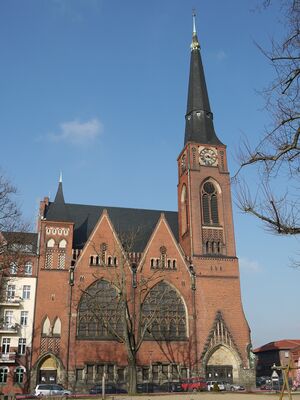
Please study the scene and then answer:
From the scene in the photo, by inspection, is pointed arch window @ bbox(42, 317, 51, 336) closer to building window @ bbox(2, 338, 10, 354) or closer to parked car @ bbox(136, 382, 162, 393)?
building window @ bbox(2, 338, 10, 354)

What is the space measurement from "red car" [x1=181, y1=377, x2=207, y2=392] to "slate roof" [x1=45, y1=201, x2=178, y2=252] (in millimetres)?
15051

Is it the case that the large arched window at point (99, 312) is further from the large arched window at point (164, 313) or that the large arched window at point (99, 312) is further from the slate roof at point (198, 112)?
the slate roof at point (198, 112)

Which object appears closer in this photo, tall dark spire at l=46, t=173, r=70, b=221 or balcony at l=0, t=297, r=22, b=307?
balcony at l=0, t=297, r=22, b=307

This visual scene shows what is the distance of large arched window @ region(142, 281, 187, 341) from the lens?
46656 millimetres

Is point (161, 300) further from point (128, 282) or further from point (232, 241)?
point (232, 241)

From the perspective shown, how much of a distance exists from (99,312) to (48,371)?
6970 mm

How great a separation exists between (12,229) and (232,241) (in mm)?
30699

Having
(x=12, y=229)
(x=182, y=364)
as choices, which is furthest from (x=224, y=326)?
(x=12, y=229)

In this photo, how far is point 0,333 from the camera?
43.5 metres

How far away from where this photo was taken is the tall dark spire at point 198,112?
186 feet

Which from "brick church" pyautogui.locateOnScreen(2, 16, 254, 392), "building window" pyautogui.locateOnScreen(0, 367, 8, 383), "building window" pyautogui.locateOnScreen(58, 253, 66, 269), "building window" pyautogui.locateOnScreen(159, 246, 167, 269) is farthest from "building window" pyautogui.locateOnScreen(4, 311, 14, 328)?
"building window" pyautogui.locateOnScreen(159, 246, 167, 269)

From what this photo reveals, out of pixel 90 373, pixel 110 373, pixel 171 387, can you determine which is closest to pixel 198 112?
pixel 110 373

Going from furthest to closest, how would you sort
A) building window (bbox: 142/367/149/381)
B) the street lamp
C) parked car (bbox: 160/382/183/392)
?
the street lamp
building window (bbox: 142/367/149/381)
parked car (bbox: 160/382/183/392)

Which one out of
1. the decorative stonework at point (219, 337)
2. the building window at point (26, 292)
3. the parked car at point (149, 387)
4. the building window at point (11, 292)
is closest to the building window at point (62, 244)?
the building window at point (26, 292)
